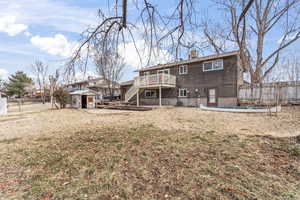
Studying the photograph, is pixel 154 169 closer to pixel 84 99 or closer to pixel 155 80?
pixel 155 80

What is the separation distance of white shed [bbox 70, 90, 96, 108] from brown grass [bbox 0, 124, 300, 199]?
14.1m

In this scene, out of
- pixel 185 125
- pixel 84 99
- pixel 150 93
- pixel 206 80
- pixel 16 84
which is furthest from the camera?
pixel 16 84

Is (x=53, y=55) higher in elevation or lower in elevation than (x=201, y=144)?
higher

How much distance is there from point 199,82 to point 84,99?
14119mm

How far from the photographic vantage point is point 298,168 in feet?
9.04

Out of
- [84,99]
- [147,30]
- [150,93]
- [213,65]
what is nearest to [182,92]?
[213,65]

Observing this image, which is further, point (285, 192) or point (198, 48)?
point (198, 48)

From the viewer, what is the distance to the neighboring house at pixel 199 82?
13.8 m

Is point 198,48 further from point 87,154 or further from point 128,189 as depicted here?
point 87,154

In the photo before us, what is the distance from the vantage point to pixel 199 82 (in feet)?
52.1

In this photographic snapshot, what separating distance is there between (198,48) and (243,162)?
8.76 ft

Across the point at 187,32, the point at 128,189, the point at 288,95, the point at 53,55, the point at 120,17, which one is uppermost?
the point at 120,17

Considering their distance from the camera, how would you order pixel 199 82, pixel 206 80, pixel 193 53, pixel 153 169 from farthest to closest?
pixel 199 82
pixel 206 80
pixel 193 53
pixel 153 169

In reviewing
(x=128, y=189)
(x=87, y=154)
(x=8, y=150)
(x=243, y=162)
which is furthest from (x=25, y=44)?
(x=243, y=162)
